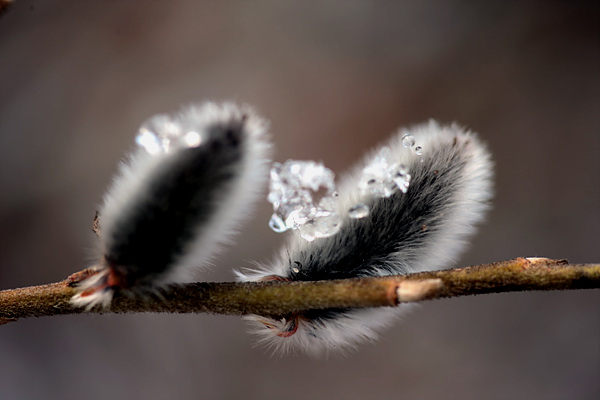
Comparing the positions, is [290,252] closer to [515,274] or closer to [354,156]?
[515,274]

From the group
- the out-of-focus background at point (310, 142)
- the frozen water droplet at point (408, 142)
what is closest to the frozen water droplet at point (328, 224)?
the frozen water droplet at point (408, 142)

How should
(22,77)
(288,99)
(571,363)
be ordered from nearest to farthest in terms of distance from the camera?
(571,363) → (22,77) → (288,99)

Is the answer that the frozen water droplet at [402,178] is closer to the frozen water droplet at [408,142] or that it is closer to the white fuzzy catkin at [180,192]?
the frozen water droplet at [408,142]

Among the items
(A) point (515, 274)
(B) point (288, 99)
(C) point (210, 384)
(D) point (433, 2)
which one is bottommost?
(A) point (515, 274)

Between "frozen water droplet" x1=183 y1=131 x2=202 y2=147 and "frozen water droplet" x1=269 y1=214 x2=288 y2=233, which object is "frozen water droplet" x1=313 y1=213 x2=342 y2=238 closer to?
"frozen water droplet" x1=269 y1=214 x2=288 y2=233

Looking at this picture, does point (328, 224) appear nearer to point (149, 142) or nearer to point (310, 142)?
point (149, 142)

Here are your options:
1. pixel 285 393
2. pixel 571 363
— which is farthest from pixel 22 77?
pixel 571 363
